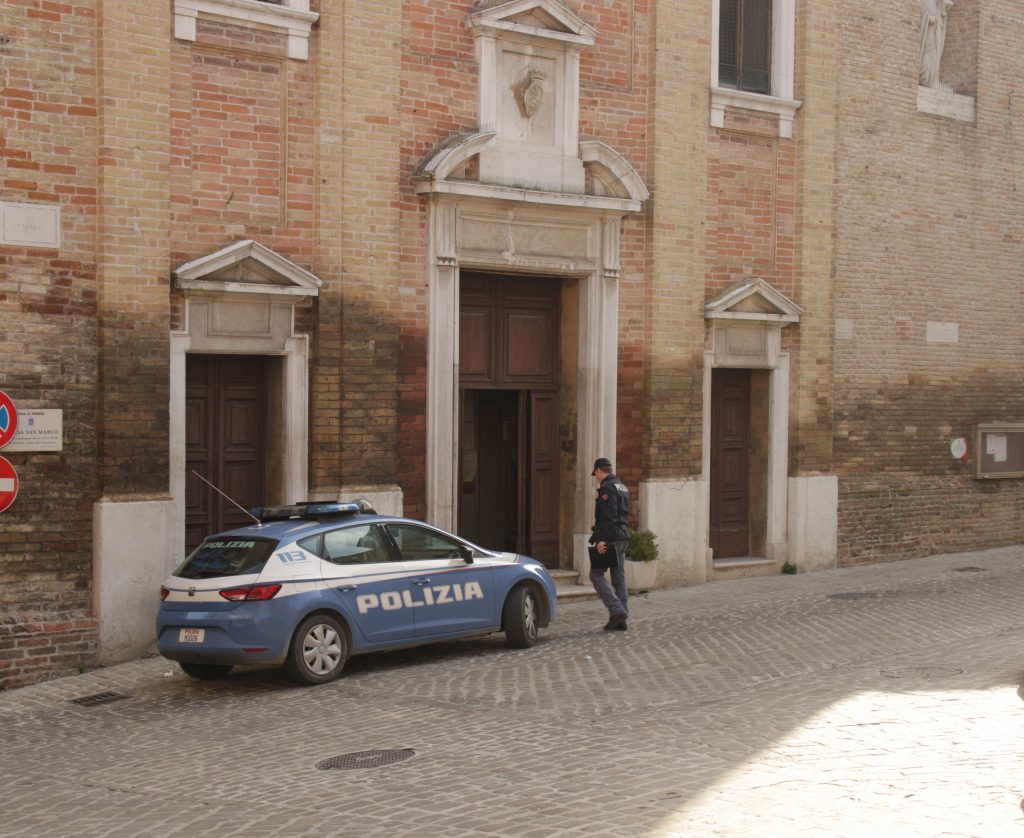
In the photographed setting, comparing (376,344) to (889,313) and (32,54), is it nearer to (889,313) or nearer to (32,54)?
(32,54)

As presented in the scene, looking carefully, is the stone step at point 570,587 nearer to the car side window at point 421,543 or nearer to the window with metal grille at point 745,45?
the car side window at point 421,543

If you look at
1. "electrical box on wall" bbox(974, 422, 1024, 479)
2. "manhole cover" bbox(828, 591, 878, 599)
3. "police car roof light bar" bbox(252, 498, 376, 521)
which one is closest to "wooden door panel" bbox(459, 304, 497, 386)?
"police car roof light bar" bbox(252, 498, 376, 521)

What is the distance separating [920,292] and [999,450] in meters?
3.15

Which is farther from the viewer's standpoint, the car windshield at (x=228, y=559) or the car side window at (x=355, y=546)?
the car side window at (x=355, y=546)

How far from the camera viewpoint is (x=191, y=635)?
426 inches

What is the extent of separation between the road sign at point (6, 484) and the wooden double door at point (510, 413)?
5.56 meters

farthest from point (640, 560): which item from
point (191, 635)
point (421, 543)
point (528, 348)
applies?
point (191, 635)

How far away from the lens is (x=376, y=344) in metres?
14.4

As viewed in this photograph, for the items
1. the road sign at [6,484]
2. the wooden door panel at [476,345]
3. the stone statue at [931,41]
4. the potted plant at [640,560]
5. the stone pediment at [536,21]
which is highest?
the stone statue at [931,41]

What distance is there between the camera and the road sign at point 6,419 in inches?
464

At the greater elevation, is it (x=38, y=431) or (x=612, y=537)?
(x=38, y=431)

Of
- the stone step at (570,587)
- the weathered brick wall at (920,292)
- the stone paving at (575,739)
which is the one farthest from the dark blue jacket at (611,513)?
the weathered brick wall at (920,292)

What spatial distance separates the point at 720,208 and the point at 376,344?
18.9ft

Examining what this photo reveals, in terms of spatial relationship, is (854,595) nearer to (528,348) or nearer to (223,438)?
(528,348)
